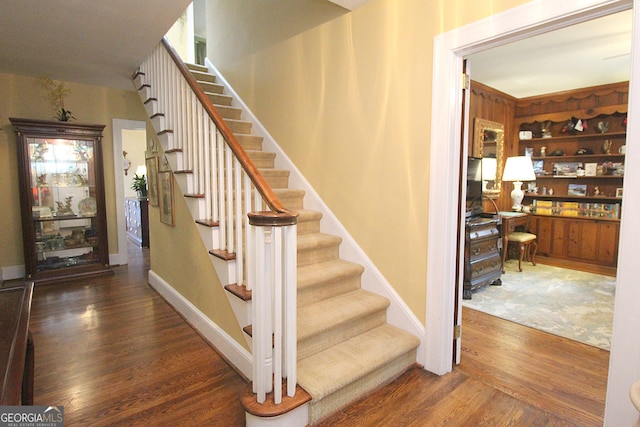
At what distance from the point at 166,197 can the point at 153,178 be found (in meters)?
0.53

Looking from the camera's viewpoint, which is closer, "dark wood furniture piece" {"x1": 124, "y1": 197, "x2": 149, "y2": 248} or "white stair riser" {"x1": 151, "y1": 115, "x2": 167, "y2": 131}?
"white stair riser" {"x1": 151, "y1": 115, "x2": 167, "y2": 131}

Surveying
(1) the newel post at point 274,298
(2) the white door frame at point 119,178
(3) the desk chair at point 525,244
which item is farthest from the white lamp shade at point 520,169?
(2) the white door frame at point 119,178

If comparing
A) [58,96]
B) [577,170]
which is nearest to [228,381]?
[58,96]

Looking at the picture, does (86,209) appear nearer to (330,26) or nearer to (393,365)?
(330,26)

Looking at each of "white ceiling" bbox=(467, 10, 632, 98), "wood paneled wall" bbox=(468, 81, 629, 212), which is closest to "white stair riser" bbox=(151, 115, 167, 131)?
"white ceiling" bbox=(467, 10, 632, 98)

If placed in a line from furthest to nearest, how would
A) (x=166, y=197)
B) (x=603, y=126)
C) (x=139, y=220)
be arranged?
(x=139, y=220) < (x=603, y=126) < (x=166, y=197)

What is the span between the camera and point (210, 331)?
2697 mm

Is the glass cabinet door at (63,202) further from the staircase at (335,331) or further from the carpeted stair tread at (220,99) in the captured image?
the staircase at (335,331)

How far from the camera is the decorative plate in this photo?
455cm

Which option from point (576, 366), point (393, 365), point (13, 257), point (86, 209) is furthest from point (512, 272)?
point (13, 257)

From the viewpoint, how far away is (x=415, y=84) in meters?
2.29

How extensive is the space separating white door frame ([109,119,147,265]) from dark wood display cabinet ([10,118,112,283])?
1.44ft

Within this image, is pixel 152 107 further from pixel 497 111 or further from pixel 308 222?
pixel 497 111

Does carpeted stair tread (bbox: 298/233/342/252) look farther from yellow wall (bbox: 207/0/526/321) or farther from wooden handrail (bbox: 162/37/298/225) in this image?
wooden handrail (bbox: 162/37/298/225)
